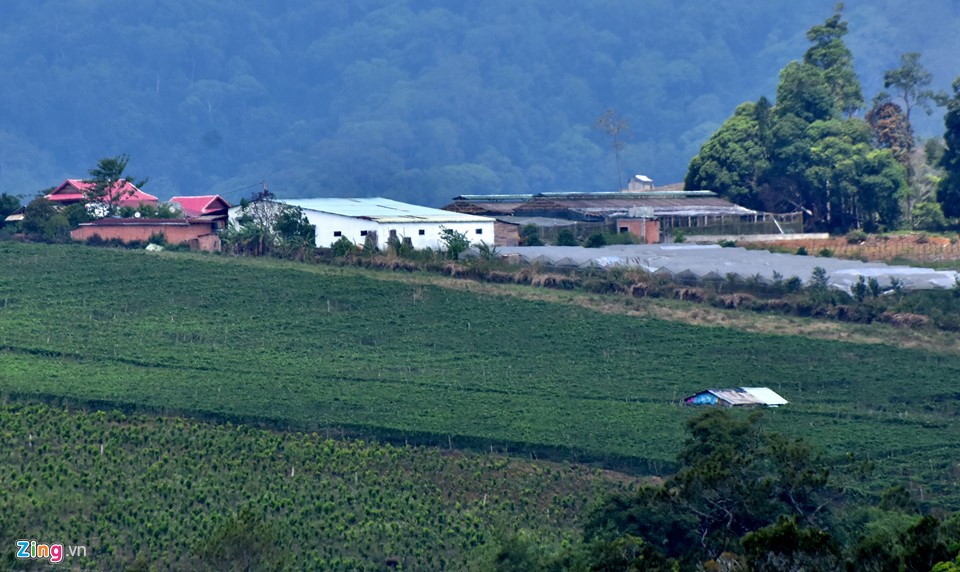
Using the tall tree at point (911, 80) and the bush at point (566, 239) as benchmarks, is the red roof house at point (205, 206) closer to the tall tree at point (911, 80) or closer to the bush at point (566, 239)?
the bush at point (566, 239)

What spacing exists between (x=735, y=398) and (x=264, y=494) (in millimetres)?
14694

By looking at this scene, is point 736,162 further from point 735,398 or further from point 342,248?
point 735,398

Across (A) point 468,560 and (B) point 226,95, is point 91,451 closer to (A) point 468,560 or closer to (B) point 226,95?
(A) point 468,560

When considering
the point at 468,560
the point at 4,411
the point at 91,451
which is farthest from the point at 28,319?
the point at 468,560

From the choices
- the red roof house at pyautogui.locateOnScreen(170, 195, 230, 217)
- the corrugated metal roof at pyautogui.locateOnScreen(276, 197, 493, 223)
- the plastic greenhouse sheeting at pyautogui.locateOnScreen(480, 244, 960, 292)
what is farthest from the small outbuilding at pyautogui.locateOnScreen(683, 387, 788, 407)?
the red roof house at pyautogui.locateOnScreen(170, 195, 230, 217)

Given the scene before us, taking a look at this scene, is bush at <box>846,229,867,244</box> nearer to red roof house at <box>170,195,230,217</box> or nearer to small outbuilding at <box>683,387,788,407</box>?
red roof house at <box>170,195,230,217</box>

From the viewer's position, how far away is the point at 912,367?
1773 inches

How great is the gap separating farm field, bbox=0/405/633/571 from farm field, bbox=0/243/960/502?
1366 millimetres

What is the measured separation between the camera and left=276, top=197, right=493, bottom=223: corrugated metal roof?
65.0 m

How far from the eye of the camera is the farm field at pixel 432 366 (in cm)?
3828

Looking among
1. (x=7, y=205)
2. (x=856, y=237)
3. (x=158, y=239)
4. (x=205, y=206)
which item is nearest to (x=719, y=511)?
(x=158, y=239)

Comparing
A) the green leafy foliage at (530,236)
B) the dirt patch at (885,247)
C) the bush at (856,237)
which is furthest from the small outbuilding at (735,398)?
the bush at (856,237)

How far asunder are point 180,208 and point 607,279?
2534 centimetres
